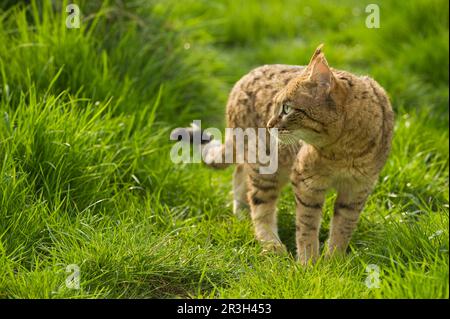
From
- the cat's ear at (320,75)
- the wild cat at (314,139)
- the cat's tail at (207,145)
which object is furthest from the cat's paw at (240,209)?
the cat's ear at (320,75)

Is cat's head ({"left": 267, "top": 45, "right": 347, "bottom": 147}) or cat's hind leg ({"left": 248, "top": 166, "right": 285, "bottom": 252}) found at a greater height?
cat's head ({"left": 267, "top": 45, "right": 347, "bottom": 147})

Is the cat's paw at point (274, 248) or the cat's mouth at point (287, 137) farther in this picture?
the cat's paw at point (274, 248)

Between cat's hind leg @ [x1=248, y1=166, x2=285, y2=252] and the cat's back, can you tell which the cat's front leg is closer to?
cat's hind leg @ [x1=248, y1=166, x2=285, y2=252]

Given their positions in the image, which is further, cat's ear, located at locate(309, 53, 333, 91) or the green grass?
cat's ear, located at locate(309, 53, 333, 91)

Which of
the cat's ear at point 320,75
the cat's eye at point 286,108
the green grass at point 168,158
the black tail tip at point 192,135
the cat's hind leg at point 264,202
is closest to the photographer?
the green grass at point 168,158

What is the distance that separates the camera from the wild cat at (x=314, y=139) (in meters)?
4.05

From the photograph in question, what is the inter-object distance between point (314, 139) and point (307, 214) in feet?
1.66

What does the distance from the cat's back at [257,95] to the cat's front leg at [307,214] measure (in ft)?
1.47

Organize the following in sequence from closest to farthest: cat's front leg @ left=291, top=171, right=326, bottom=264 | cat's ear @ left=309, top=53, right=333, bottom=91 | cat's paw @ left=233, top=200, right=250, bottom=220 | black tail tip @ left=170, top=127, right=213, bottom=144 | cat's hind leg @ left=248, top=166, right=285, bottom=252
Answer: cat's ear @ left=309, top=53, right=333, bottom=91 → cat's front leg @ left=291, top=171, right=326, bottom=264 → cat's hind leg @ left=248, top=166, right=285, bottom=252 → cat's paw @ left=233, top=200, right=250, bottom=220 → black tail tip @ left=170, top=127, right=213, bottom=144

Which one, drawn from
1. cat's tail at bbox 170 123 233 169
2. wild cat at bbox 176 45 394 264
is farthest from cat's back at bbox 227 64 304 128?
cat's tail at bbox 170 123 233 169

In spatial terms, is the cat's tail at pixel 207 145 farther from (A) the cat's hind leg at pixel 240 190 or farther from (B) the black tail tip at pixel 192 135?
(A) the cat's hind leg at pixel 240 190

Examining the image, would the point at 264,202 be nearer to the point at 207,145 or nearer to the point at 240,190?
the point at 240,190

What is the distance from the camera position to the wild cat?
405cm

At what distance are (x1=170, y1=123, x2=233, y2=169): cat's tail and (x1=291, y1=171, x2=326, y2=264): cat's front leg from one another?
762mm
